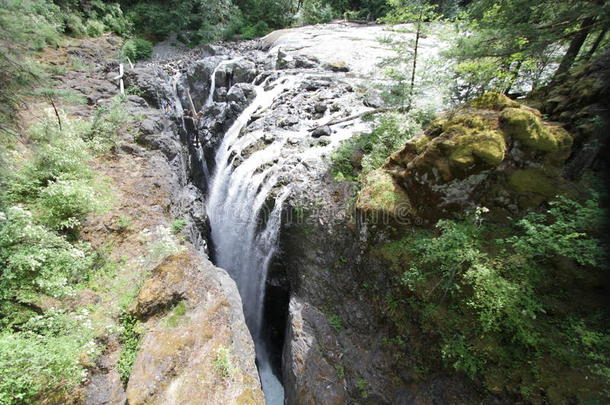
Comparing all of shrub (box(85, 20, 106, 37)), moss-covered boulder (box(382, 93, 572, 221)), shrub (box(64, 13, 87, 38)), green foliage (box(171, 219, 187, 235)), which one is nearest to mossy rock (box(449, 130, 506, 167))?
moss-covered boulder (box(382, 93, 572, 221))

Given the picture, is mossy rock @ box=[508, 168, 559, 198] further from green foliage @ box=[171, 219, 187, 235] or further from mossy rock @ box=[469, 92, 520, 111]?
green foliage @ box=[171, 219, 187, 235]

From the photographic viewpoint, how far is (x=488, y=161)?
16.6 feet

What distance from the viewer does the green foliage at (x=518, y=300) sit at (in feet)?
12.6

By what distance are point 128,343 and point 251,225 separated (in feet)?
17.2

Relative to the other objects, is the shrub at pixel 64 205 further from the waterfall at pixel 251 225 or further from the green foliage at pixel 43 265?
the waterfall at pixel 251 225

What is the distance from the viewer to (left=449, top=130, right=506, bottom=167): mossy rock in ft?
16.4

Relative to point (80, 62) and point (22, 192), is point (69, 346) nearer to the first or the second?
point (22, 192)

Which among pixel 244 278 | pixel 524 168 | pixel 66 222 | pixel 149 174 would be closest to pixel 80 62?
pixel 149 174

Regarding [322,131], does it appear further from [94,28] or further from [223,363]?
[94,28]

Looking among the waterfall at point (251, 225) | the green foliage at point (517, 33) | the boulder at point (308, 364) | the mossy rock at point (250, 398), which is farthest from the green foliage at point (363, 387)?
the green foliage at point (517, 33)

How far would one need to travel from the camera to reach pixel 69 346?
12.2 ft

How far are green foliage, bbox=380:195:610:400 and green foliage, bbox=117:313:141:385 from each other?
5.24m

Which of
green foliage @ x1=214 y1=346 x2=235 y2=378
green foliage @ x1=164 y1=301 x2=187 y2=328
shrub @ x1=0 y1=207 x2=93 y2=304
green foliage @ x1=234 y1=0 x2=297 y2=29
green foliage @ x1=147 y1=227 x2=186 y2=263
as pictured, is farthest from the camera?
green foliage @ x1=234 y1=0 x2=297 y2=29

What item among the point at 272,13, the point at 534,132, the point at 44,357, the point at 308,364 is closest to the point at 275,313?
the point at 308,364
